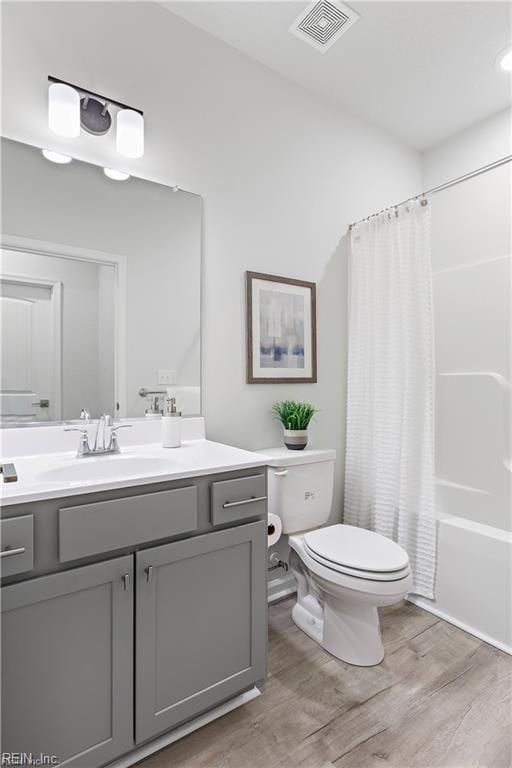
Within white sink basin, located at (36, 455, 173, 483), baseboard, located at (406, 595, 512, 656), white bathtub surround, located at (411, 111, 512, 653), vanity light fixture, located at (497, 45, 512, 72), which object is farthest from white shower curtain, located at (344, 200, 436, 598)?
white sink basin, located at (36, 455, 173, 483)

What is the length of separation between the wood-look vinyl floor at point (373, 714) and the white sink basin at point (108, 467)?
0.85 m

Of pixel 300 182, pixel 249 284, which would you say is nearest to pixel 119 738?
pixel 249 284

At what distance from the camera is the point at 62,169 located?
1.55 metres

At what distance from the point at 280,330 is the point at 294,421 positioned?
48 centimetres

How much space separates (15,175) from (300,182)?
139 cm

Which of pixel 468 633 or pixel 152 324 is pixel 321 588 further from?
pixel 152 324

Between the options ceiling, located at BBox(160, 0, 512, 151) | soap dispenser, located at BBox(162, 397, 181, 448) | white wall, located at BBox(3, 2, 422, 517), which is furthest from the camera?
ceiling, located at BBox(160, 0, 512, 151)

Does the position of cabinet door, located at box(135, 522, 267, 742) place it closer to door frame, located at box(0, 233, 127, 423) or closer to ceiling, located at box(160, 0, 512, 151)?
door frame, located at box(0, 233, 127, 423)

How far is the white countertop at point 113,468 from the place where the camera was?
3.39 feet

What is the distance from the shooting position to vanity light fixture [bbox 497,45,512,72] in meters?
2.03

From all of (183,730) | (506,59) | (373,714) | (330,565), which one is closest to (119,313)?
(330,565)

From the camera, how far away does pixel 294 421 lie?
Result: 6.85ft

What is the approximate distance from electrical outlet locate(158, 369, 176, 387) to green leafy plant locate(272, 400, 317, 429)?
0.58m

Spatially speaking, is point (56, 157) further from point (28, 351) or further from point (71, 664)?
point (71, 664)
